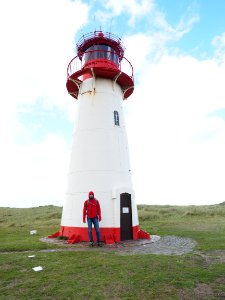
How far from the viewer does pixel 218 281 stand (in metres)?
6.88

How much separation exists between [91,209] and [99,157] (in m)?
2.77

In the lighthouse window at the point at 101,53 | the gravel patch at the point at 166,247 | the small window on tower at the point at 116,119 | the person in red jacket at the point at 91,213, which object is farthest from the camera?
the lighthouse window at the point at 101,53

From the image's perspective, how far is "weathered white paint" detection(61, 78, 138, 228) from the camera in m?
13.2

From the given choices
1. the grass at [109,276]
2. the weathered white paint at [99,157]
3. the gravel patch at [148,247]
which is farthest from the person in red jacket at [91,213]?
the grass at [109,276]

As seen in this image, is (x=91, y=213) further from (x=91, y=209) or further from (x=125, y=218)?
(x=125, y=218)

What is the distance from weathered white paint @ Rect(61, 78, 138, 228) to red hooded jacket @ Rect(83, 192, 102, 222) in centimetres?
84

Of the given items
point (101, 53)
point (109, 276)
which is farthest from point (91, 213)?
point (101, 53)

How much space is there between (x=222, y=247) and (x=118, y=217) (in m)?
4.53

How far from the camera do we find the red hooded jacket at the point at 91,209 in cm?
1205

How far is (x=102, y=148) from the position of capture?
1393 centimetres

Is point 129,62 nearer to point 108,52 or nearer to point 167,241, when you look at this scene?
point 108,52

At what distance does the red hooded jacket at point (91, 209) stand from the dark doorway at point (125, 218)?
4.62ft

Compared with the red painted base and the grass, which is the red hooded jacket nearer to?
the red painted base

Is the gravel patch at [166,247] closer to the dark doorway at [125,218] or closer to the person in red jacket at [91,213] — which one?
the dark doorway at [125,218]
